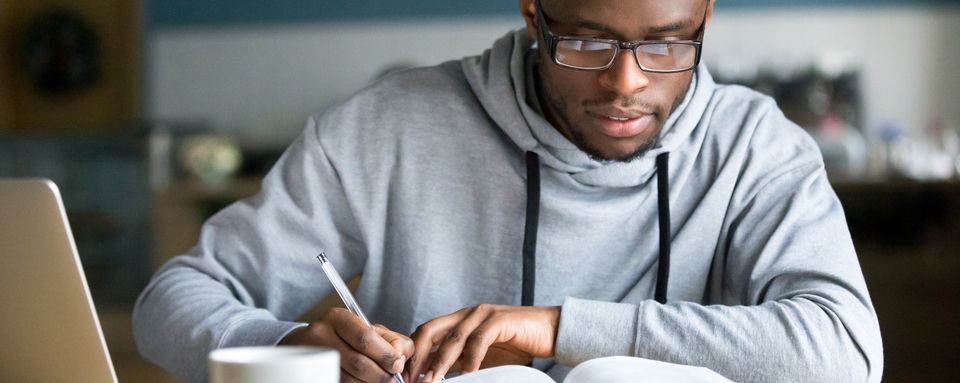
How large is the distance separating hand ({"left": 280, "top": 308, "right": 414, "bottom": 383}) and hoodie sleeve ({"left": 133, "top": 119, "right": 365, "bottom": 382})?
0.26 m

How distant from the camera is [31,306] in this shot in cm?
91

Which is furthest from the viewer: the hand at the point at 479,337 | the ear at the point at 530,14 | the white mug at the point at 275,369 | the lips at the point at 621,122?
the ear at the point at 530,14

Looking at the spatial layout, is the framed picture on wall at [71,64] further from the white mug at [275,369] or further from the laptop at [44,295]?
the white mug at [275,369]

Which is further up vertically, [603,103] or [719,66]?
[603,103]

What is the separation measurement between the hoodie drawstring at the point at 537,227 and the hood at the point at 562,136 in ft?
0.05

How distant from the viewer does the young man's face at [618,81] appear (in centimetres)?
117

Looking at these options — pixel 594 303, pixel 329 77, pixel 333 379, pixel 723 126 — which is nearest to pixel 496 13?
pixel 329 77

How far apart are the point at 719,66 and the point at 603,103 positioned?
3.57 meters

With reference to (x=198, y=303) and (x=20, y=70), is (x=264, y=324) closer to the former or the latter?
(x=198, y=303)

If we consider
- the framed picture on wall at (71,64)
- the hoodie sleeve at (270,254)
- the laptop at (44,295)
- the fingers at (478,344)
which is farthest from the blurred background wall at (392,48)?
the laptop at (44,295)

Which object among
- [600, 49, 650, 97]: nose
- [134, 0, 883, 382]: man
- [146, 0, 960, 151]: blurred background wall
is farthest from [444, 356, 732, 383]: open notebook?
[146, 0, 960, 151]: blurred background wall

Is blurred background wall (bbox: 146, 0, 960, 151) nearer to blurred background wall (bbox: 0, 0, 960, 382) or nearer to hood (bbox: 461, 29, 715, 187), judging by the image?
blurred background wall (bbox: 0, 0, 960, 382)

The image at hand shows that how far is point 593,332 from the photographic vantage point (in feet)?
3.51

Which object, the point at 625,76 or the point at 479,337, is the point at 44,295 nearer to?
the point at 479,337
